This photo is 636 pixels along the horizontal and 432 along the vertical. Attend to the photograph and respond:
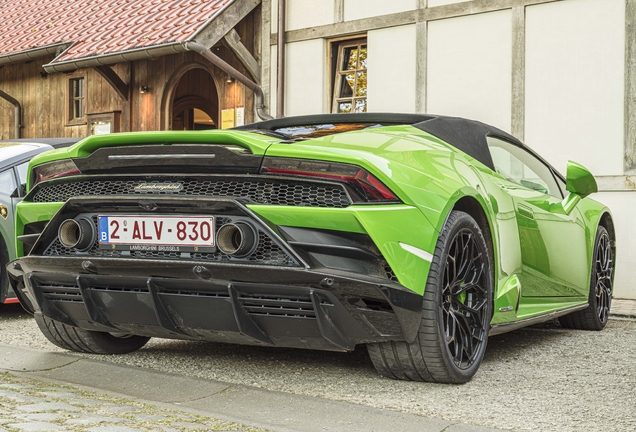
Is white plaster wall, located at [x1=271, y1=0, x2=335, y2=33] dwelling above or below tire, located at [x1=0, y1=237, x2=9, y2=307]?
above

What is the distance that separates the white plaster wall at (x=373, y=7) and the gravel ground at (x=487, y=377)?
6.31 meters

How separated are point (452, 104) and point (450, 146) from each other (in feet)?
21.0

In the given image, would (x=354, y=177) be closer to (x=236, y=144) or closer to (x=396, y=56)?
(x=236, y=144)

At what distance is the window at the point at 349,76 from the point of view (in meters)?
11.9

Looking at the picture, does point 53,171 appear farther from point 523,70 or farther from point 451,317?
point 523,70

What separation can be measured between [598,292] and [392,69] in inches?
228

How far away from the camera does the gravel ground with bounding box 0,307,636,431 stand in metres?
3.42

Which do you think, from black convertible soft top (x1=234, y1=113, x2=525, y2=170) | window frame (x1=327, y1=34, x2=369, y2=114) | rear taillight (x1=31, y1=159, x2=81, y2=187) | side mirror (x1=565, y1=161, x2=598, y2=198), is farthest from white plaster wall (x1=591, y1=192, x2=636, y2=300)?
rear taillight (x1=31, y1=159, x2=81, y2=187)

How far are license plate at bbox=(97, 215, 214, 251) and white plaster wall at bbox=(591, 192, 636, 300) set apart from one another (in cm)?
636

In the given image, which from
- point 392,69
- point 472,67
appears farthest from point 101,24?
point 472,67

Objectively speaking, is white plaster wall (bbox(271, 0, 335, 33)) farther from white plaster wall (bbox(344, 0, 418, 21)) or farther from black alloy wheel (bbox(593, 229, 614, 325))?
black alloy wheel (bbox(593, 229, 614, 325))

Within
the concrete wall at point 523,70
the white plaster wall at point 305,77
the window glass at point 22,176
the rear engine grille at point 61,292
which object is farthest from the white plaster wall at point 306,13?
the rear engine grille at point 61,292

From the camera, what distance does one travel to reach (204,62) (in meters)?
13.9

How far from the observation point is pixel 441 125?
448 cm
